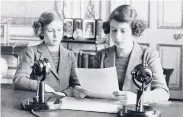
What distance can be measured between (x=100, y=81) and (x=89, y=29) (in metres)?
3.15

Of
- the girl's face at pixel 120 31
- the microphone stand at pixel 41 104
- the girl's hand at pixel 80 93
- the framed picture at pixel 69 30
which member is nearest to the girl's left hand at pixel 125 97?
the girl's hand at pixel 80 93

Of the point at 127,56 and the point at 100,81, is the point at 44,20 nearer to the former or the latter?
the point at 127,56

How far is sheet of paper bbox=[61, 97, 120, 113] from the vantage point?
5.74 ft

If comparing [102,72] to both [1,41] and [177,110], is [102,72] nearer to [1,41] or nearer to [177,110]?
[177,110]

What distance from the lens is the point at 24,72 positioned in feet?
7.60

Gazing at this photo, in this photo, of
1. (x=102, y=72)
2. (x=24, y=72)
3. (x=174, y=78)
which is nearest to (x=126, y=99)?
(x=102, y=72)

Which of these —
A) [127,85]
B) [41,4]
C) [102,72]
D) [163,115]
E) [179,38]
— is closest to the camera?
[163,115]

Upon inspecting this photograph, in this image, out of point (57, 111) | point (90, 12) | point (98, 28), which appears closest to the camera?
point (57, 111)

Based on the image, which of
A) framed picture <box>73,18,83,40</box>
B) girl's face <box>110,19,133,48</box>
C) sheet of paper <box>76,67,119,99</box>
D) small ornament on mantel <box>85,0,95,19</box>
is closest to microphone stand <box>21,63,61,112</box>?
sheet of paper <box>76,67,119,99</box>

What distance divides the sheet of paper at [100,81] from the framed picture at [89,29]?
305cm

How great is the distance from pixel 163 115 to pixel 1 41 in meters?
4.24

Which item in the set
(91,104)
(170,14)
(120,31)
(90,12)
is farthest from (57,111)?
(90,12)

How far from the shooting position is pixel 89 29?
5.02 m

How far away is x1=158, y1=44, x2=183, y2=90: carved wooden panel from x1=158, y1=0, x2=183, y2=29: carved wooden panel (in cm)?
30
